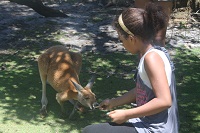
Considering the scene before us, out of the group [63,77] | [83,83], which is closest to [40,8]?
[83,83]

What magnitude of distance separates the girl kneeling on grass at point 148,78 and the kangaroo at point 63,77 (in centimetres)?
140

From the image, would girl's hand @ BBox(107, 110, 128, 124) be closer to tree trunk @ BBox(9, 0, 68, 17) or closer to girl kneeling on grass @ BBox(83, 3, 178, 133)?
girl kneeling on grass @ BBox(83, 3, 178, 133)

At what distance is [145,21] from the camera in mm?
1934

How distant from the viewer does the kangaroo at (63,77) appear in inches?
137

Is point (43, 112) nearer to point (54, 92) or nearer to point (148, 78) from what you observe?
point (54, 92)

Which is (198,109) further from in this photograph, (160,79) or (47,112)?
(160,79)

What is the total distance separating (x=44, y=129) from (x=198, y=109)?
5.44 ft

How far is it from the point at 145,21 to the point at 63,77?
79.5 inches

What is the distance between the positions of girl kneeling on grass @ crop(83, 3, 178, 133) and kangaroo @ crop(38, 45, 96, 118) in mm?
1398

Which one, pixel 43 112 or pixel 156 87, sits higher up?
pixel 156 87

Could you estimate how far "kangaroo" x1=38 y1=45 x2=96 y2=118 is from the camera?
3.48 meters

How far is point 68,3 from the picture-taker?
10.6 m

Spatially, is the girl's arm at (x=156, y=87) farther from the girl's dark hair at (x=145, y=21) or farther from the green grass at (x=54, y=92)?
the green grass at (x=54, y=92)

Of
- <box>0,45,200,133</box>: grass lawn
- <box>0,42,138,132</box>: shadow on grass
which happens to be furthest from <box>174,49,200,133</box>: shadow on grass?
<box>0,42,138,132</box>: shadow on grass
